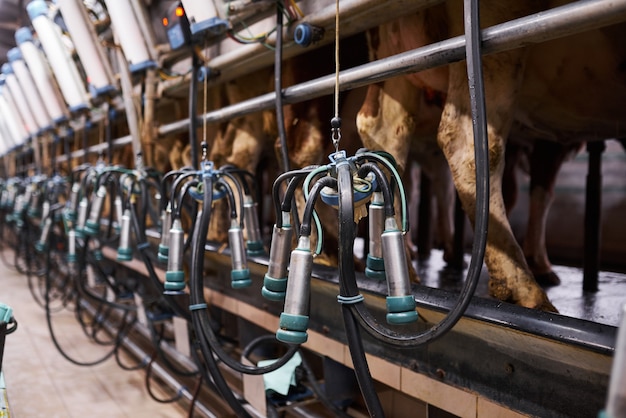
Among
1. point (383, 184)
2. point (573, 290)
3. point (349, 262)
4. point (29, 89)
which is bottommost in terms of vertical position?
point (573, 290)

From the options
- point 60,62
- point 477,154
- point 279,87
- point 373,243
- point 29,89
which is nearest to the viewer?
point 477,154

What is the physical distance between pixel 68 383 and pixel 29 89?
2.20m

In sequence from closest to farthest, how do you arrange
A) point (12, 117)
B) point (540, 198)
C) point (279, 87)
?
point (279, 87), point (540, 198), point (12, 117)

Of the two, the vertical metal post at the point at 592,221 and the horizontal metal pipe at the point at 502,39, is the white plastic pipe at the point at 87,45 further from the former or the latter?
the vertical metal post at the point at 592,221

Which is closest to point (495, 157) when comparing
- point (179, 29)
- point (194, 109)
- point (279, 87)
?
point (279, 87)

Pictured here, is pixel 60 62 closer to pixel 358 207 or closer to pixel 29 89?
pixel 29 89

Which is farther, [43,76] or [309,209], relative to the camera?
[43,76]

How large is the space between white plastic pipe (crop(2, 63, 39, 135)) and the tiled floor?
1.63 metres

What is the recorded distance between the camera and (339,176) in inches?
36.7

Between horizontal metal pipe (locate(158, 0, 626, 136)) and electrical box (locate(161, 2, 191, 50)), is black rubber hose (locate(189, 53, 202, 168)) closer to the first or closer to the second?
electrical box (locate(161, 2, 191, 50))

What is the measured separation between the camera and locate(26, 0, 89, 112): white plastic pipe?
118 inches

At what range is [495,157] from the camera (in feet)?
4.46

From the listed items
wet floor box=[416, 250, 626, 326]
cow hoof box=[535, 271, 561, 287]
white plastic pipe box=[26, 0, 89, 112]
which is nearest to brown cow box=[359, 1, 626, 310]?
wet floor box=[416, 250, 626, 326]

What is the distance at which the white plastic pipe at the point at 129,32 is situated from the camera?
2166 millimetres
